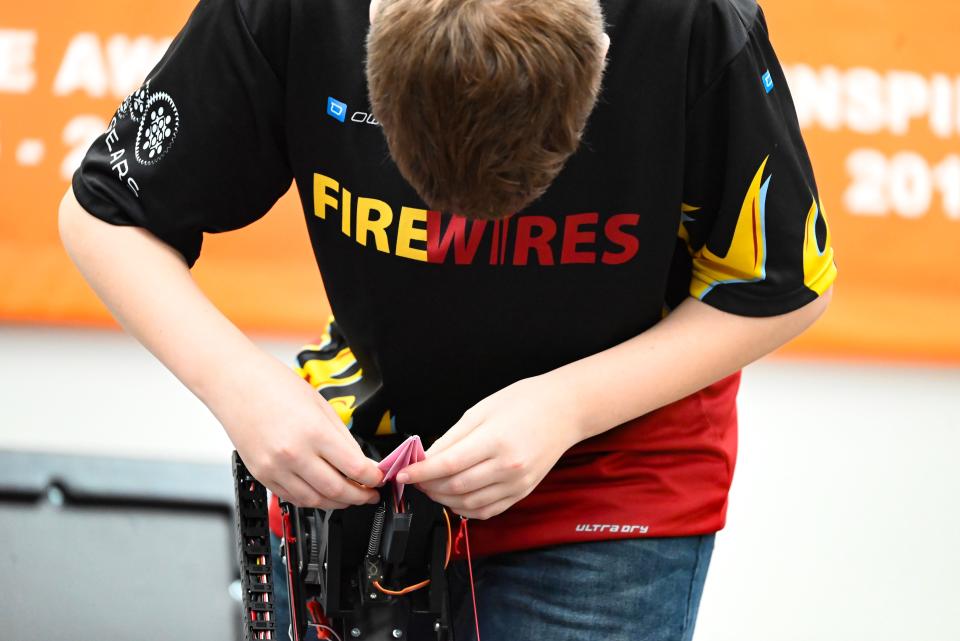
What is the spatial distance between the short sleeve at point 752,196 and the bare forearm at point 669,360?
0.01 m

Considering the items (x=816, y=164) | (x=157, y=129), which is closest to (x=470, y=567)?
(x=157, y=129)

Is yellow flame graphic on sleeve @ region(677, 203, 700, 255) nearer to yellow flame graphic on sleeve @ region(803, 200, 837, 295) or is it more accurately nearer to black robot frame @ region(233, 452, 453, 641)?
yellow flame graphic on sleeve @ region(803, 200, 837, 295)

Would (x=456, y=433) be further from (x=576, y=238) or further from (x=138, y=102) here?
(x=138, y=102)

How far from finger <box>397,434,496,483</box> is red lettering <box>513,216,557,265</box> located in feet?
0.52

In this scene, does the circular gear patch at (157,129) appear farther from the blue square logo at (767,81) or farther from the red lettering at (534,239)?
the blue square logo at (767,81)

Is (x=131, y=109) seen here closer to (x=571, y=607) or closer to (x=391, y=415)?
(x=391, y=415)

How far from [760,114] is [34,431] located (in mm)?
1510

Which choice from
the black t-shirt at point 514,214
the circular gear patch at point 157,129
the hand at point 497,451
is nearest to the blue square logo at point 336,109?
the black t-shirt at point 514,214

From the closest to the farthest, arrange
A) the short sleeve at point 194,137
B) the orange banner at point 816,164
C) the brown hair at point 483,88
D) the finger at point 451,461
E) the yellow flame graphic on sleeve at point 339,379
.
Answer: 1. the brown hair at point 483,88
2. the finger at point 451,461
3. the short sleeve at point 194,137
4. the yellow flame graphic on sleeve at point 339,379
5. the orange banner at point 816,164

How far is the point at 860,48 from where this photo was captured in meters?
2.02

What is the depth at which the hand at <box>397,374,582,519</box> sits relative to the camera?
0.78 meters

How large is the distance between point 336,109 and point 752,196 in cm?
31

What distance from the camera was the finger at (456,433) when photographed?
78cm

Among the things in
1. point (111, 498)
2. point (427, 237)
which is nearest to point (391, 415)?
point (427, 237)
